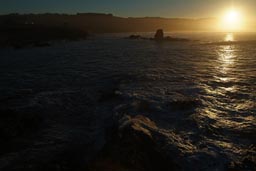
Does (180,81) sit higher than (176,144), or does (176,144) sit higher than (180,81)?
(180,81)

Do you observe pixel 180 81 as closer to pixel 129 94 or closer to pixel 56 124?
pixel 129 94

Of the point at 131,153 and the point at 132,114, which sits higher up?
the point at 132,114

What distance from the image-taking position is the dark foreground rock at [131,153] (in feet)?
26.6

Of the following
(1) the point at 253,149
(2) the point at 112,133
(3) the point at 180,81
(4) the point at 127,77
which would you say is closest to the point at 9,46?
(4) the point at 127,77

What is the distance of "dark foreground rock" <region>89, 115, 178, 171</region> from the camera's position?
810 centimetres

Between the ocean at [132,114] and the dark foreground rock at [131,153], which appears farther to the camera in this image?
the ocean at [132,114]

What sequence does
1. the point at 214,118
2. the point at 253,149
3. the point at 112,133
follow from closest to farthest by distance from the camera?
the point at 253,149 → the point at 112,133 → the point at 214,118

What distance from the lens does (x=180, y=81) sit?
797 inches

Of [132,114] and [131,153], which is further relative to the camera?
[132,114]

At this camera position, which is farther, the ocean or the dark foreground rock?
the ocean

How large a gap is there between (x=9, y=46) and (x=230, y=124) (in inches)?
2085

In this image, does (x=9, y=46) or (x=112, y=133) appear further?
(x=9, y=46)

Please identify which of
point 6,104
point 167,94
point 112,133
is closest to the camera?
point 112,133

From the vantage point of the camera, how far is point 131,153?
874cm
